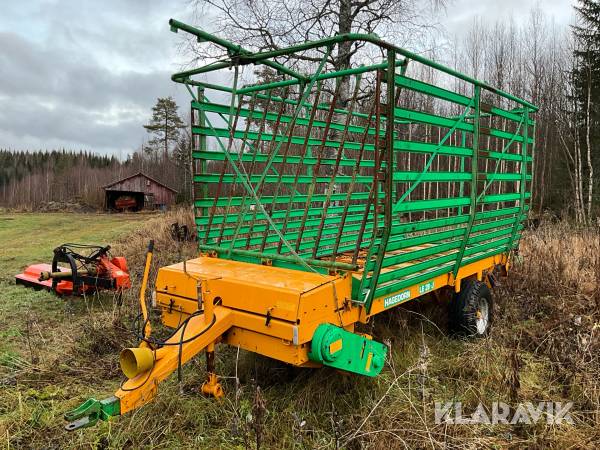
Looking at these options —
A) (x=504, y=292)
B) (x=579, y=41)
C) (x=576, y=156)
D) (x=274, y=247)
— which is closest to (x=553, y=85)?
(x=579, y=41)

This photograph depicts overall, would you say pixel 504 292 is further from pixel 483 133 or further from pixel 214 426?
pixel 214 426

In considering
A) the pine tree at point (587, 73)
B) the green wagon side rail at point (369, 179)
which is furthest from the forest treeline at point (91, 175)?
the green wagon side rail at point (369, 179)

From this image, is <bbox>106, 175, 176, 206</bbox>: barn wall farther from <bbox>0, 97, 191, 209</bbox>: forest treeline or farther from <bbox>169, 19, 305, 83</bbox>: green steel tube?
<bbox>169, 19, 305, 83</bbox>: green steel tube

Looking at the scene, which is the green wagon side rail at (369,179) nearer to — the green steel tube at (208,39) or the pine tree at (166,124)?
the green steel tube at (208,39)

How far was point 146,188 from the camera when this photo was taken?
124ft

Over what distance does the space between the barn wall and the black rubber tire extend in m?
36.3

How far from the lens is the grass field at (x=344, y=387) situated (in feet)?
9.14

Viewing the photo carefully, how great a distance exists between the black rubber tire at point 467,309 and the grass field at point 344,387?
183 mm

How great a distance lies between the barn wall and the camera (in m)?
37.3

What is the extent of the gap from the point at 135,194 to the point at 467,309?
121 feet

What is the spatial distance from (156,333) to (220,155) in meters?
2.06

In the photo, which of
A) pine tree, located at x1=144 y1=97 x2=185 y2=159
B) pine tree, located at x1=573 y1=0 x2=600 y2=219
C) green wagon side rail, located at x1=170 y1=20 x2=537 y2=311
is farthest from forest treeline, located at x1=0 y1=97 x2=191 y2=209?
green wagon side rail, located at x1=170 y1=20 x2=537 y2=311

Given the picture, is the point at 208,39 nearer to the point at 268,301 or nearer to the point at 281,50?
the point at 281,50

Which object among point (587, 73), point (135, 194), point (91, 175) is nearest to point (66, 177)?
point (91, 175)
